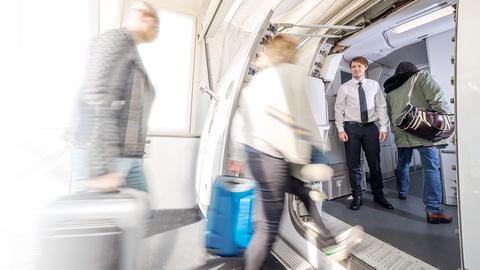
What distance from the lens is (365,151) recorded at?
1714mm

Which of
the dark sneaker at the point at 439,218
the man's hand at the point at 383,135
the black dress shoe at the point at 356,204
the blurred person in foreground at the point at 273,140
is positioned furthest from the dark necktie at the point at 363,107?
the blurred person in foreground at the point at 273,140

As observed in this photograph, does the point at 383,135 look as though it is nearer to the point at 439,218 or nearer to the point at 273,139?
the point at 439,218

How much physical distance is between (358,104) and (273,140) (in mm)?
1442

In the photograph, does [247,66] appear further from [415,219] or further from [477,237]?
[415,219]

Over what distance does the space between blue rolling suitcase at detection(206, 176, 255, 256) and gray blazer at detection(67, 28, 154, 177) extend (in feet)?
1.94

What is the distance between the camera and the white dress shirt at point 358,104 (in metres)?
1.67

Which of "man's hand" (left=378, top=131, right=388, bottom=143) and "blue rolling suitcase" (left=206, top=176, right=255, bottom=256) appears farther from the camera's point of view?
"man's hand" (left=378, top=131, right=388, bottom=143)

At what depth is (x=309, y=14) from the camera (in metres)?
1.39

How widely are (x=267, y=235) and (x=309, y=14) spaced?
5.34 feet

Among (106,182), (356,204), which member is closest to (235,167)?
(106,182)

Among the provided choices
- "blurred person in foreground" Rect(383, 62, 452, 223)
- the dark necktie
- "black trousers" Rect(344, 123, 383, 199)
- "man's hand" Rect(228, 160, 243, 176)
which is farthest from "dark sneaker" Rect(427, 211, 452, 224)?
"man's hand" Rect(228, 160, 243, 176)

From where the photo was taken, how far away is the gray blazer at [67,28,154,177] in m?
0.59

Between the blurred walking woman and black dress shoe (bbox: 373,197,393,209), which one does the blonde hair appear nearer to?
the blurred walking woman

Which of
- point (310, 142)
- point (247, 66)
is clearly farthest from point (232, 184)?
point (247, 66)
